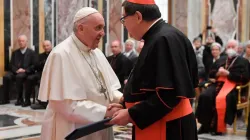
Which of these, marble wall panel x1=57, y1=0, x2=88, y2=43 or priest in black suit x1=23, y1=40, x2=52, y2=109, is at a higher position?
marble wall panel x1=57, y1=0, x2=88, y2=43

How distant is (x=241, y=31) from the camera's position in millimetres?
12828

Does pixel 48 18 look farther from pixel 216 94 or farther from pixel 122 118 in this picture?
pixel 122 118

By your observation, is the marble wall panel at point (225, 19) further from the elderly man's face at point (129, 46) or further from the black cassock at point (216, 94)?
the black cassock at point (216, 94)

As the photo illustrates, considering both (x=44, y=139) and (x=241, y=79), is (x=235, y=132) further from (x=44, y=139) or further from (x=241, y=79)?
(x=44, y=139)

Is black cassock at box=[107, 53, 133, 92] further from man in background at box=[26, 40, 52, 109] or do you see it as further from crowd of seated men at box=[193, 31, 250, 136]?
crowd of seated men at box=[193, 31, 250, 136]

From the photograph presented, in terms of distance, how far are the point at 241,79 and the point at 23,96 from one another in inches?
→ 219

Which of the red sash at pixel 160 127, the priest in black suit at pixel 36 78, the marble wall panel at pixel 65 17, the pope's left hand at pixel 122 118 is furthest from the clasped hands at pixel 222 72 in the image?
the marble wall panel at pixel 65 17

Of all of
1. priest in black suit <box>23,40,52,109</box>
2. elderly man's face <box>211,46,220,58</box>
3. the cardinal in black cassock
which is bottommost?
priest in black suit <box>23,40,52,109</box>

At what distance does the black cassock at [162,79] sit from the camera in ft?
7.18

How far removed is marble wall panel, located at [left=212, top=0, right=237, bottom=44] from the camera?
12727mm

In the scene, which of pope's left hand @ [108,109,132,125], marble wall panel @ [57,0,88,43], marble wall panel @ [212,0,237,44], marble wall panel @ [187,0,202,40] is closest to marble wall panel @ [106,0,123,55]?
marble wall panel @ [57,0,88,43]

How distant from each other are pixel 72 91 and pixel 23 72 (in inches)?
285

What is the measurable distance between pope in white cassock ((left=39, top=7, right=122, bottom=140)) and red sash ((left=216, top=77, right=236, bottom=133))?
397 centimetres

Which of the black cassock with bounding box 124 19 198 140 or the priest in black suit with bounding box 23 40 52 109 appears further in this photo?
the priest in black suit with bounding box 23 40 52 109
